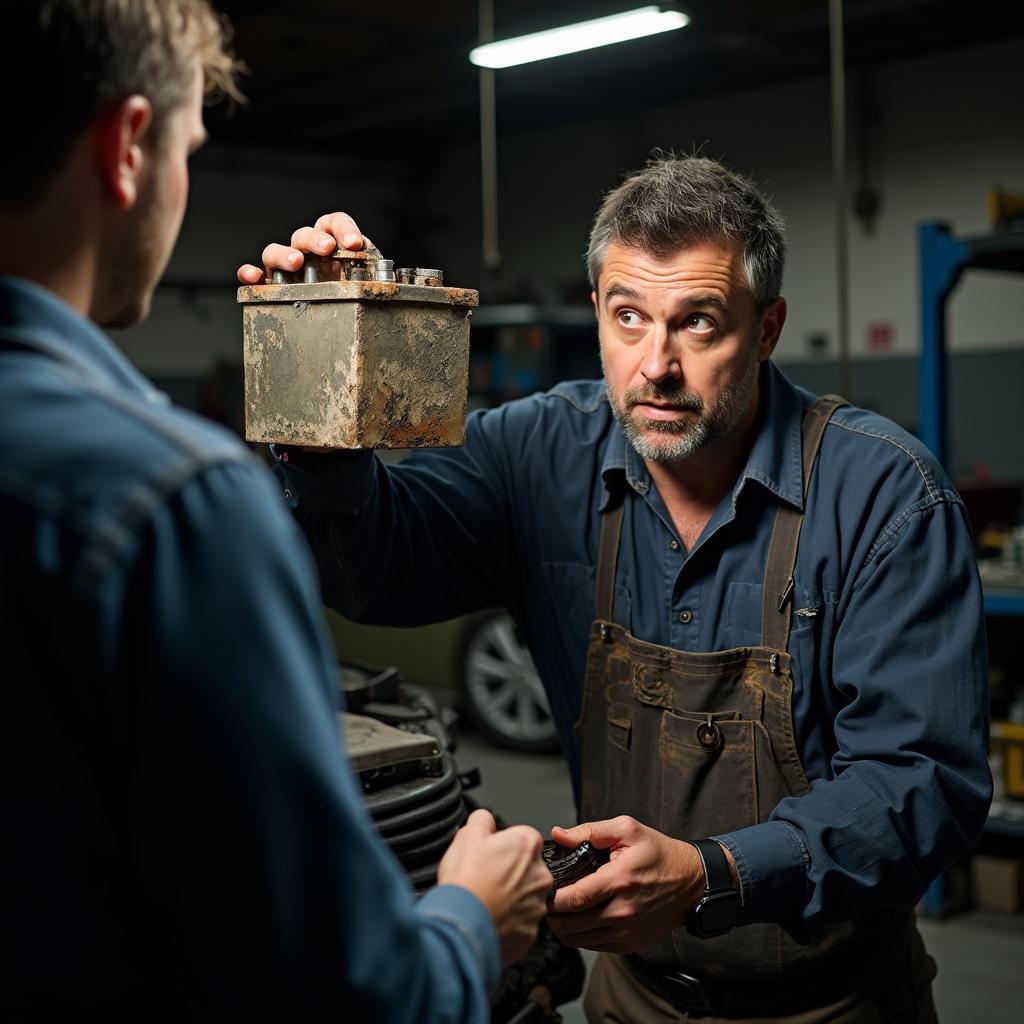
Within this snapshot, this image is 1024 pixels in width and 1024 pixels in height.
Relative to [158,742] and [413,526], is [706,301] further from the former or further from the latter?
[158,742]

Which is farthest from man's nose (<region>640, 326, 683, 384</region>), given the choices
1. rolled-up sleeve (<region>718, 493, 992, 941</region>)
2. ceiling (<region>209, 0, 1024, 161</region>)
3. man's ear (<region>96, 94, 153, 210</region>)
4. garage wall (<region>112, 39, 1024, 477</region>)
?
garage wall (<region>112, 39, 1024, 477</region>)

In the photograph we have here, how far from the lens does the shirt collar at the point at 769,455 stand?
1.63 metres

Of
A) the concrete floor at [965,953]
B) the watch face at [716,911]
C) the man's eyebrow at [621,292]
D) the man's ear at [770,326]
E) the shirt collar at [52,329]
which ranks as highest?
the man's eyebrow at [621,292]

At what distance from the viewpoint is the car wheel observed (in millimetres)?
5031

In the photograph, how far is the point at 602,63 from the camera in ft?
24.0

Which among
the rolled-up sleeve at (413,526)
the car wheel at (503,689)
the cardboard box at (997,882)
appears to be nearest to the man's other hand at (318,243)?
the rolled-up sleeve at (413,526)

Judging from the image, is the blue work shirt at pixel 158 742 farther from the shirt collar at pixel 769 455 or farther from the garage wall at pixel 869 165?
the garage wall at pixel 869 165

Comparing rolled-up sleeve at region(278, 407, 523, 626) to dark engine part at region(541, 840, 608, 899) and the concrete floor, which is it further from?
the concrete floor

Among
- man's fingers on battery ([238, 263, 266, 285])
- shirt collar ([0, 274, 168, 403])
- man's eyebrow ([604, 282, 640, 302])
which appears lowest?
shirt collar ([0, 274, 168, 403])

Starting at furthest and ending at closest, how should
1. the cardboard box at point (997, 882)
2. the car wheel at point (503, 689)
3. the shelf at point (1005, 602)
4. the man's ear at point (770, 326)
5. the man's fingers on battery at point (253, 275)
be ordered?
the car wheel at point (503, 689) → the cardboard box at point (997, 882) → the shelf at point (1005, 602) → the man's ear at point (770, 326) → the man's fingers on battery at point (253, 275)

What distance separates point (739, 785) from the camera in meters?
1.57

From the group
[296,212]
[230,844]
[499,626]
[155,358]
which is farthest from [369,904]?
[296,212]

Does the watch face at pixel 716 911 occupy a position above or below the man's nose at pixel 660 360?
below

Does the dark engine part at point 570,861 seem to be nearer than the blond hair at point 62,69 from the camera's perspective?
No
